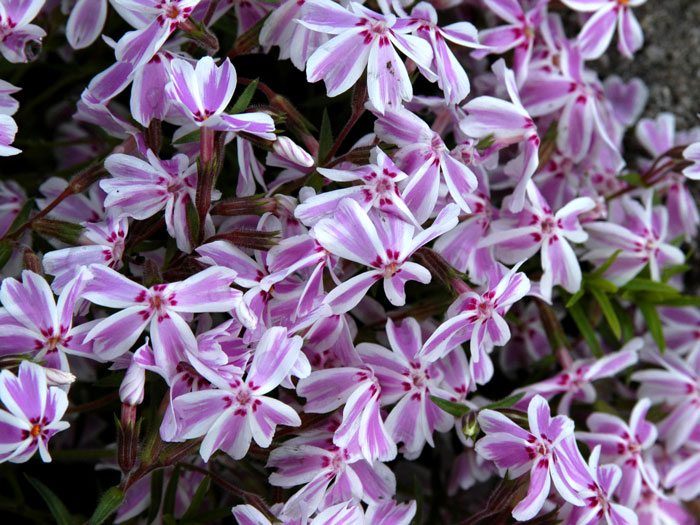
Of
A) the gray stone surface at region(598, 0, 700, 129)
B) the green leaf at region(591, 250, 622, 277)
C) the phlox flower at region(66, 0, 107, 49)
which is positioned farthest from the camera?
the gray stone surface at region(598, 0, 700, 129)

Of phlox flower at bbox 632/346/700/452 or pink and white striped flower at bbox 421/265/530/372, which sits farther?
phlox flower at bbox 632/346/700/452

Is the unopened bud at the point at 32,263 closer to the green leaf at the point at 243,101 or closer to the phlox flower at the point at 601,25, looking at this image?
the green leaf at the point at 243,101

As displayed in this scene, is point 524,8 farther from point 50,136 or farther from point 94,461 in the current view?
point 94,461

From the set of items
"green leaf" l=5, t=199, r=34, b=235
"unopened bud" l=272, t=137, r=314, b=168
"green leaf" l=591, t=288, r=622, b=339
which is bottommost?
"green leaf" l=591, t=288, r=622, b=339

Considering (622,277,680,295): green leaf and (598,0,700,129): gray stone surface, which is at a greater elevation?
(598,0,700,129): gray stone surface

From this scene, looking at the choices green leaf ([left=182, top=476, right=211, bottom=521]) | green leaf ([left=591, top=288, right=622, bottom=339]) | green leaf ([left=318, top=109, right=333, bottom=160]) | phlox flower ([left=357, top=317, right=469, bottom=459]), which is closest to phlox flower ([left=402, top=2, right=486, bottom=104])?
green leaf ([left=318, top=109, right=333, bottom=160])

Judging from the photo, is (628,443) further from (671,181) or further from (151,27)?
(151,27)

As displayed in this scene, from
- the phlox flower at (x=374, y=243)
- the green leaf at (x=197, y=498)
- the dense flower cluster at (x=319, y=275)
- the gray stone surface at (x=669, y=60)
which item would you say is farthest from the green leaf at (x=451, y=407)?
the gray stone surface at (x=669, y=60)

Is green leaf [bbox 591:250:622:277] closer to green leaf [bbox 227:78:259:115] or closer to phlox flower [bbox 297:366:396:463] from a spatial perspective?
phlox flower [bbox 297:366:396:463]
